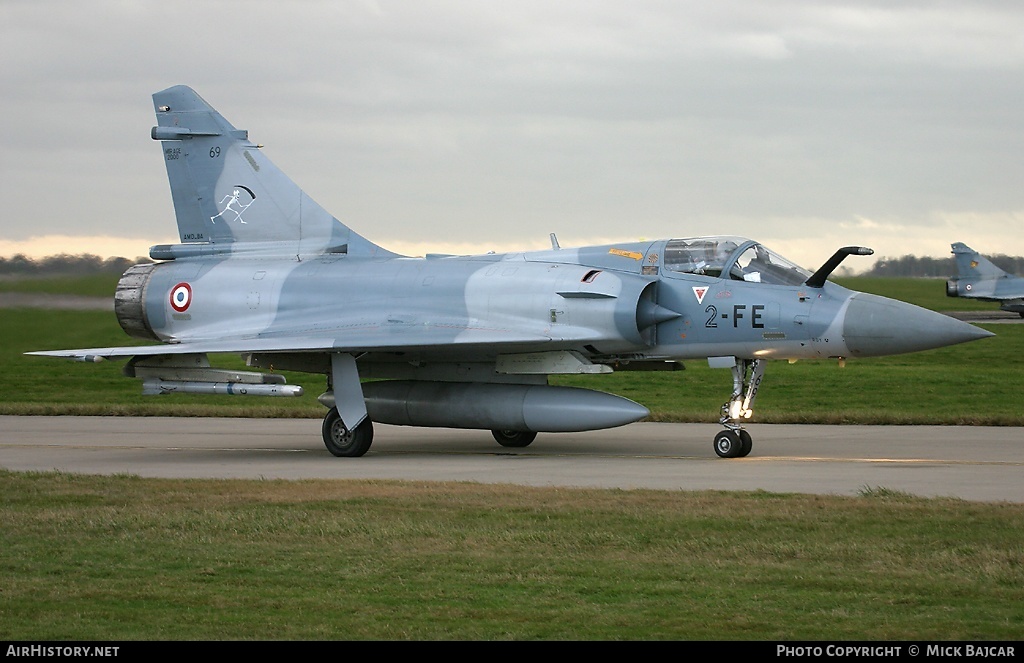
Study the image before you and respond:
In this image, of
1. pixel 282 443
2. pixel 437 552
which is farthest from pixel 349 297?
pixel 437 552

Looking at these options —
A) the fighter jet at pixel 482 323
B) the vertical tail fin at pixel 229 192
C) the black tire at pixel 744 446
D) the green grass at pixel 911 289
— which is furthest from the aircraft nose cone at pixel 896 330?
the green grass at pixel 911 289

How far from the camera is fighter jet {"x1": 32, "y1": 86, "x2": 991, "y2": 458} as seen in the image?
14578mm

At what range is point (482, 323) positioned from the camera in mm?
15703

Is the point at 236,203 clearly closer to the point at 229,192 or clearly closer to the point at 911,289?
the point at 229,192

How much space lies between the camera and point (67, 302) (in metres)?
21.0

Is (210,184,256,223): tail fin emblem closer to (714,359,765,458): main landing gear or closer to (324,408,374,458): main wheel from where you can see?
(324,408,374,458): main wheel

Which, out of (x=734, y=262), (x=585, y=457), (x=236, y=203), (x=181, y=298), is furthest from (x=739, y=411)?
(x=236, y=203)

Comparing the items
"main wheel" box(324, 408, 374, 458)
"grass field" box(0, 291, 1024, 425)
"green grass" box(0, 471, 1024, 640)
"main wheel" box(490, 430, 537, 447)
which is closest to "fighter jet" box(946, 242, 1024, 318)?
"grass field" box(0, 291, 1024, 425)

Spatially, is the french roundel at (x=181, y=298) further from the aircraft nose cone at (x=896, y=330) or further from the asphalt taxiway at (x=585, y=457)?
the aircraft nose cone at (x=896, y=330)

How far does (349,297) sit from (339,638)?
1109 centimetres

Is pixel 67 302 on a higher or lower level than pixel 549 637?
higher

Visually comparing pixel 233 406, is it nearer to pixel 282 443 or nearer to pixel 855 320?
pixel 282 443

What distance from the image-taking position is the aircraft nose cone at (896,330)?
13844 millimetres

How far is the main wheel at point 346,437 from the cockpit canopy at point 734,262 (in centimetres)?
427
